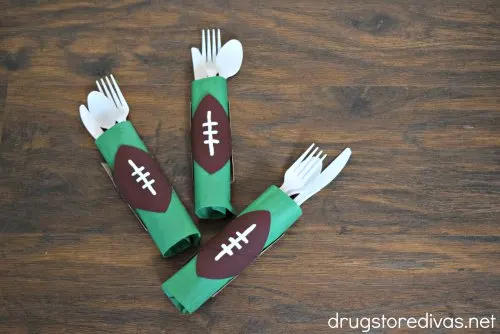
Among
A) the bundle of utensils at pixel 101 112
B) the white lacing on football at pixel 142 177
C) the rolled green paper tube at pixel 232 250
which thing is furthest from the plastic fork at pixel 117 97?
the rolled green paper tube at pixel 232 250

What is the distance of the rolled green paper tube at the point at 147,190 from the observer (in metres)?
0.93

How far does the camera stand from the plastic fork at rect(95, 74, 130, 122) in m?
1.06

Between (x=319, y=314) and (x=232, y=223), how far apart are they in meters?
0.21

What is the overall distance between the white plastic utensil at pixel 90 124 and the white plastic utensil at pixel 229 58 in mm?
262

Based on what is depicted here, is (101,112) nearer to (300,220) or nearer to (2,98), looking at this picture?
(2,98)

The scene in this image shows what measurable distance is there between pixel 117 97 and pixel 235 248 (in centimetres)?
40

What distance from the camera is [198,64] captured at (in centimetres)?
109

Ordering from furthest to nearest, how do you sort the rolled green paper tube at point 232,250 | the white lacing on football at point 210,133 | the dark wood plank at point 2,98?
1. the dark wood plank at point 2,98
2. the white lacing on football at point 210,133
3. the rolled green paper tube at point 232,250

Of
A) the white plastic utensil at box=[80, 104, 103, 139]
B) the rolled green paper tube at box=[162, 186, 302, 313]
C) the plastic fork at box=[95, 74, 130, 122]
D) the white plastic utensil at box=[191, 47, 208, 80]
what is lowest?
the rolled green paper tube at box=[162, 186, 302, 313]

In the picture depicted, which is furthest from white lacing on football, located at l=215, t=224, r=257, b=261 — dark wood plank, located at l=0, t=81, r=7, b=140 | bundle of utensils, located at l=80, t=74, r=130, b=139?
dark wood plank, located at l=0, t=81, r=7, b=140

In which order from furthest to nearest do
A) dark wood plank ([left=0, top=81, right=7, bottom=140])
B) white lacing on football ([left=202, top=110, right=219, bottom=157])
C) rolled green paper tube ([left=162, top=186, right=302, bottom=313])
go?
1. dark wood plank ([left=0, top=81, right=7, bottom=140])
2. white lacing on football ([left=202, top=110, right=219, bottom=157])
3. rolled green paper tube ([left=162, top=186, right=302, bottom=313])

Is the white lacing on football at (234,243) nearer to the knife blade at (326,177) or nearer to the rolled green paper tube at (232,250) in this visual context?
the rolled green paper tube at (232,250)

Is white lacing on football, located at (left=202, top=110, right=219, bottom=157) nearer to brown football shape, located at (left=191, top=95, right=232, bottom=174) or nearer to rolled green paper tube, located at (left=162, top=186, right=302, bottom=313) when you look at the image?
brown football shape, located at (left=191, top=95, right=232, bottom=174)

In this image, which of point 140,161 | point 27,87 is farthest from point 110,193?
point 27,87
